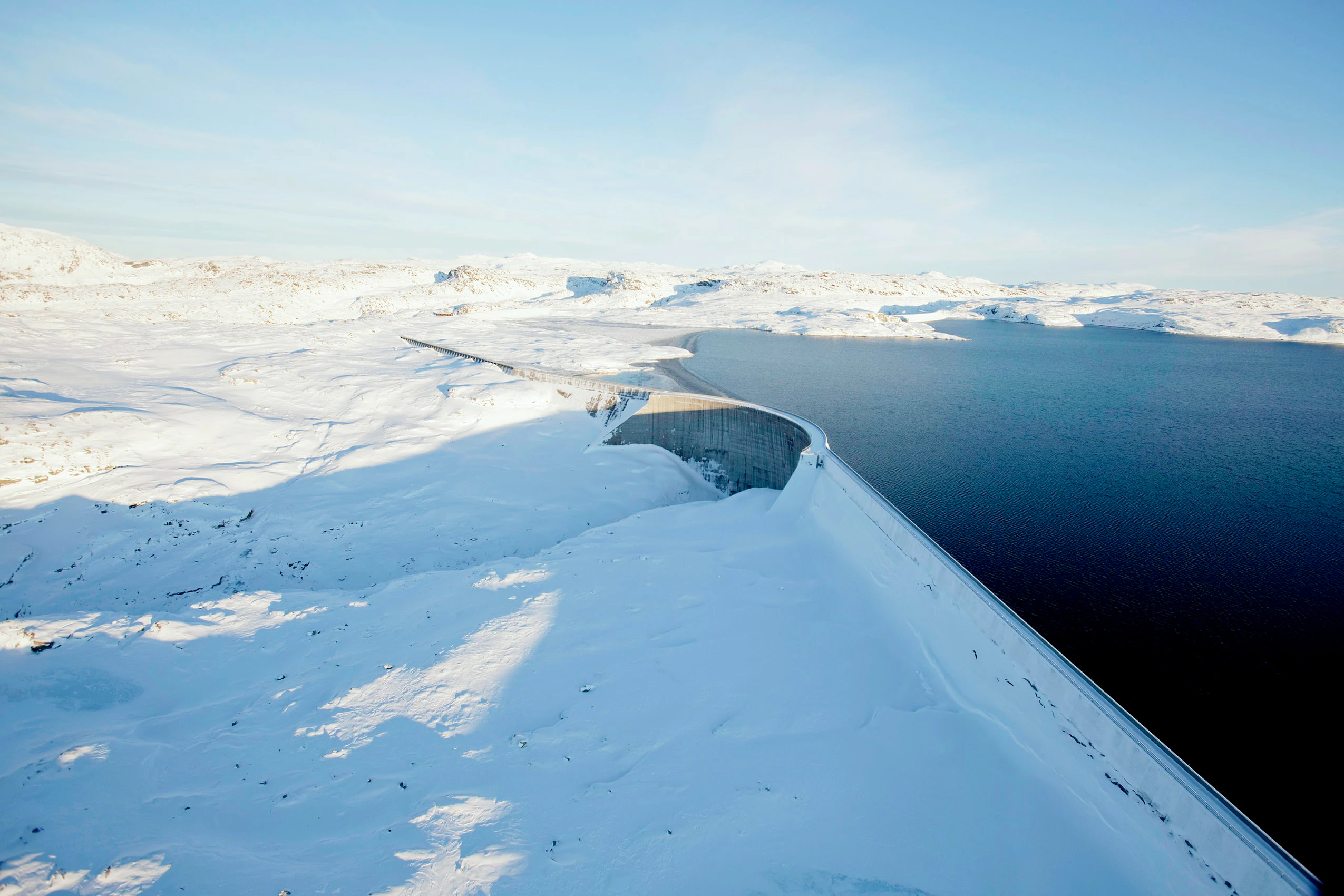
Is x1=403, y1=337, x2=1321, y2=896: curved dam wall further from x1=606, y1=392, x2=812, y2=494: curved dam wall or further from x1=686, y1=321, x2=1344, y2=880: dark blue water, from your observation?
x1=686, y1=321, x2=1344, y2=880: dark blue water

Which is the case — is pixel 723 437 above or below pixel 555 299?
below

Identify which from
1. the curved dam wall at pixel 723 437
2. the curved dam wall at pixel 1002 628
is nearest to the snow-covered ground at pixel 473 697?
the curved dam wall at pixel 1002 628

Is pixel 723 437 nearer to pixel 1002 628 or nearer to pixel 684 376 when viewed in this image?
pixel 1002 628

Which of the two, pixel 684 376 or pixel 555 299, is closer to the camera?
pixel 684 376

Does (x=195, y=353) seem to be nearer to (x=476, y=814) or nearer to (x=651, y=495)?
(x=651, y=495)

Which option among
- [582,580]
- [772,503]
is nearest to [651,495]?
[772,503]

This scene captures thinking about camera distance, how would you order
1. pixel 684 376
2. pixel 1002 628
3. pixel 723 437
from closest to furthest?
pixel 1002 628
pixel 723 437
pixel 684 376

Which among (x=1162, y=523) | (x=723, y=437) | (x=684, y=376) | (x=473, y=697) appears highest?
(x=684, y=376)

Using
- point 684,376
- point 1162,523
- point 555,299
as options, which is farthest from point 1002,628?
point 555,299
